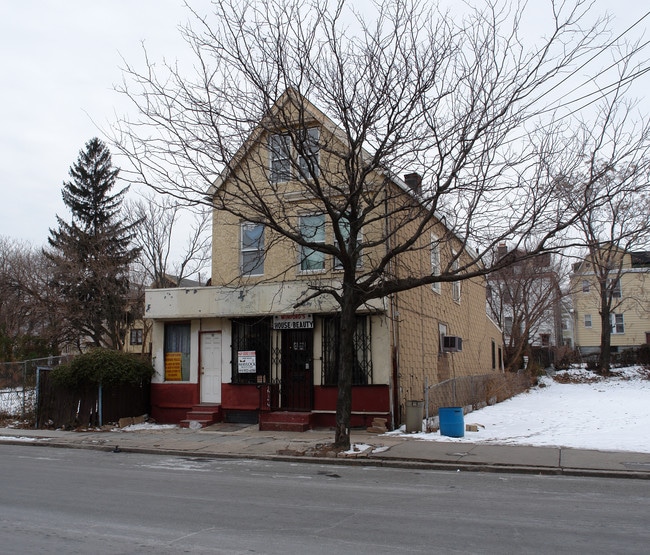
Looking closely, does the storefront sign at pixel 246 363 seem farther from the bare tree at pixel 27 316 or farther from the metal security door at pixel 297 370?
the bare tree at pixel 27 316

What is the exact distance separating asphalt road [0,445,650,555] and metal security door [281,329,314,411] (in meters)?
5.15

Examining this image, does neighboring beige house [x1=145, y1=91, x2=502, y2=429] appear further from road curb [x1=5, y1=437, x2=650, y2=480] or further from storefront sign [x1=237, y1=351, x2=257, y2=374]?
road curb [x1=5, y1=437, x2=650, y2=480]

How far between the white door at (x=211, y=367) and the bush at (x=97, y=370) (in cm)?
200

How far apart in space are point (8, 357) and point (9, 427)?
44.9 ft

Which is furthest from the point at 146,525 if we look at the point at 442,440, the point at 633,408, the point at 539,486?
the point at 633,408

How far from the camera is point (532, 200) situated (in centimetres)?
1298

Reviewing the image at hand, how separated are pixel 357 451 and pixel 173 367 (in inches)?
318

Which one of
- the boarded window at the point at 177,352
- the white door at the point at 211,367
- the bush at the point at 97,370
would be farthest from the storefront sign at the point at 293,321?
the bush at the point at 97,370

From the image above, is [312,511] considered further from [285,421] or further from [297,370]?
[297,370]

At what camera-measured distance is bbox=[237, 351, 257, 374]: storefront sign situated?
17.0 meters

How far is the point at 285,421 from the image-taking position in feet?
52.6

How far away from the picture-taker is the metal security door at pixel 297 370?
54.1ft

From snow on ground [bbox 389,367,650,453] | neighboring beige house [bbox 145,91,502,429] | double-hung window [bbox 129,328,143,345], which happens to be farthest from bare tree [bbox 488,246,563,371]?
double-hung window [bbox 129,328,143,345]

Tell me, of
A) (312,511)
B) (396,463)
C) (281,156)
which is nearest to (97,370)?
(281,156)
